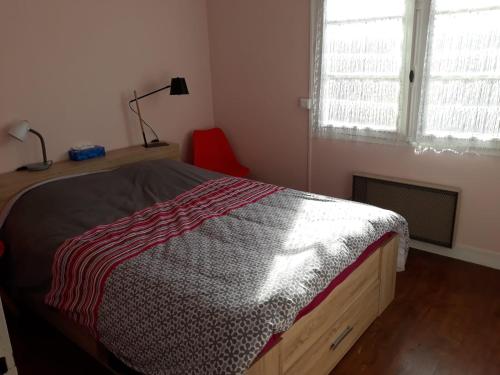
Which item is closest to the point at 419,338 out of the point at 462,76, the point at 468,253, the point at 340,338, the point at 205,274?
Answer: the point at 340,338

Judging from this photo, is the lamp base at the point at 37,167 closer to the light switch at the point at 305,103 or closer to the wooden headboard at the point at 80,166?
the wooden headboard at the point at 80,166

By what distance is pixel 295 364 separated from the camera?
1.60 m

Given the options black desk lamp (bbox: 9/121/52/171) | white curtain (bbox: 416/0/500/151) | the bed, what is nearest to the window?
white curtain (bbox: 416/0/500/151)

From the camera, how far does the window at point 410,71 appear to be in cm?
241

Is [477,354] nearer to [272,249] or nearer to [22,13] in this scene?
[272,249]

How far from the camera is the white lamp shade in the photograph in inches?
96.2

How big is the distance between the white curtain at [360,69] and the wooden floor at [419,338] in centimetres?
107

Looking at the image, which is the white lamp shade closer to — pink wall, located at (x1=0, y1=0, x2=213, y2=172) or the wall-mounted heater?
pink wall, located at (x1=0, y1=0, x2=213, y2=172)

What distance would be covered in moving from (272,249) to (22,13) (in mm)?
2116

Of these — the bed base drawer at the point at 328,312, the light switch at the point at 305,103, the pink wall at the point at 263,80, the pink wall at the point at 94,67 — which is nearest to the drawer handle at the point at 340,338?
the bed base drawer at the point at 328,312

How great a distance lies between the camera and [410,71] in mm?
2680

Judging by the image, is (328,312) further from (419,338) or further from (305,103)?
(305,103)

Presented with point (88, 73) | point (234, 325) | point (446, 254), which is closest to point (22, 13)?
point (88, 73)

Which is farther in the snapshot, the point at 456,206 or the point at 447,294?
the point at 456,206
